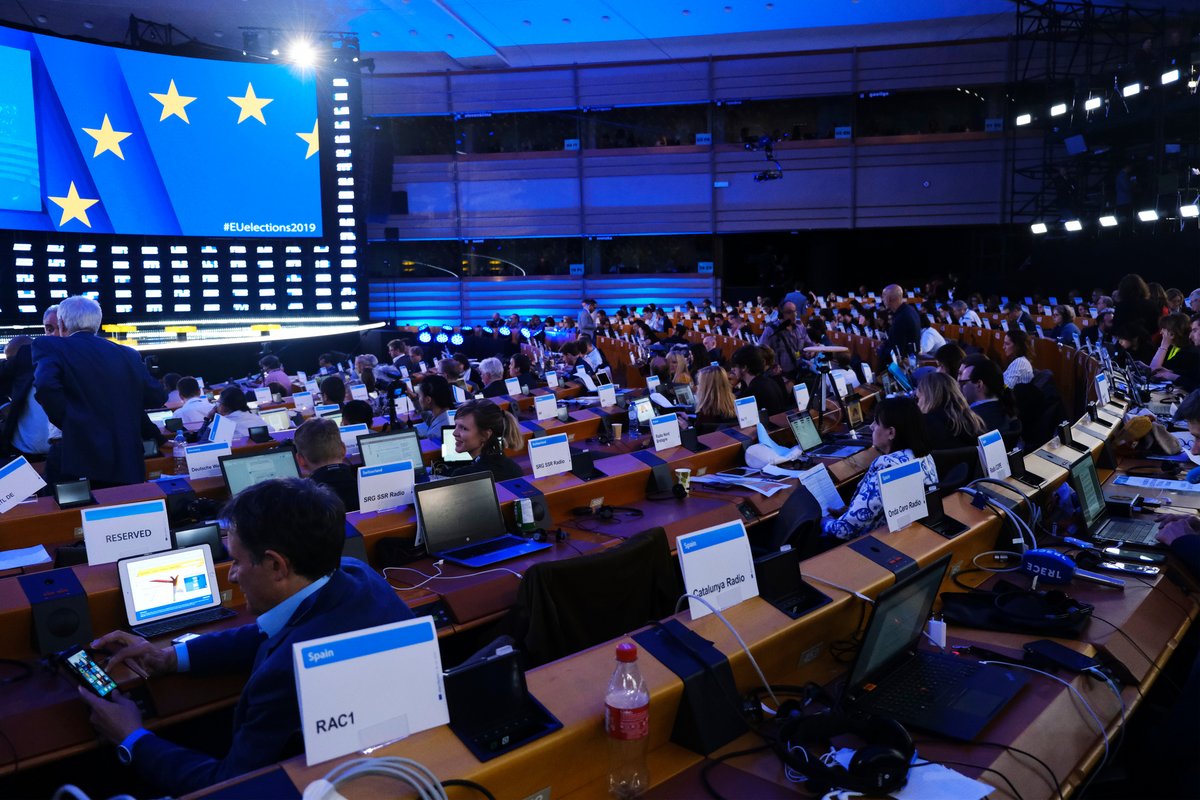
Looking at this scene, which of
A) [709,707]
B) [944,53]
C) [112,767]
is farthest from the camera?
[944,53]

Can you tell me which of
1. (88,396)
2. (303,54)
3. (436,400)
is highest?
(303,54)

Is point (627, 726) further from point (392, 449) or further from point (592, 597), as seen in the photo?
point (392, 449)

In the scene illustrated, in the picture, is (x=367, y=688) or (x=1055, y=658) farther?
(x=1055, y=658)

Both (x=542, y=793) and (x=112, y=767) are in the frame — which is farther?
(x=112, y=767)

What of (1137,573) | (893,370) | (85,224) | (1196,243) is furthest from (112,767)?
(1196,243)

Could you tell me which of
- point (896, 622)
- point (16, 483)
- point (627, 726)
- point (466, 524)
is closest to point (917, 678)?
point (896, 622)

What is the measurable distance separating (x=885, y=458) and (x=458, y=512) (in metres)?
1.89

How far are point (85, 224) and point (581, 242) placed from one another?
34.3 feet

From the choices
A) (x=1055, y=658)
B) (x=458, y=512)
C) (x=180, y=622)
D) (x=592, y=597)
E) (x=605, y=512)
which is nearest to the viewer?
(x=1055, y=658)

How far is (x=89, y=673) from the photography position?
235 cm

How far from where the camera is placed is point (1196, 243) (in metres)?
11.8

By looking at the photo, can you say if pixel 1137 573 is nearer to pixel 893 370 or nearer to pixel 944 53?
pixel 893 370

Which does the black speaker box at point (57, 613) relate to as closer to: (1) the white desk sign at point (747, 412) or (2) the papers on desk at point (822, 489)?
(2) the papers on desk at point (822, 489)

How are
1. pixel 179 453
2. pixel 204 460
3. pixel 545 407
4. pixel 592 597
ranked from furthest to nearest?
pixel 545 407
pixel 179 453
pixel 204 460
pixel 592 597
